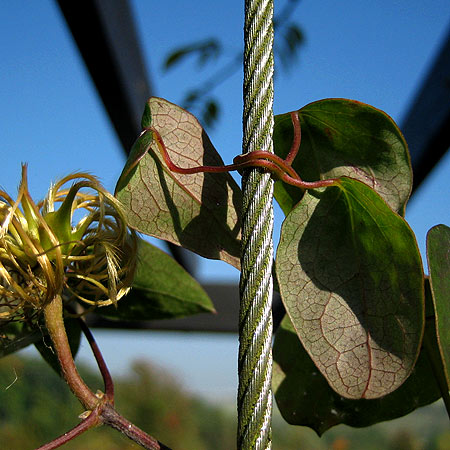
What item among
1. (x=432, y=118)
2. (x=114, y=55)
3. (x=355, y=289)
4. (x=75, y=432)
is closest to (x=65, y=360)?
(x=75, y=432)

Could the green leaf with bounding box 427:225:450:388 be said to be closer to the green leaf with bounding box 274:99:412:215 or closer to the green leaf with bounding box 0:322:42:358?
the green leaf with bounding box 274:99:412:215

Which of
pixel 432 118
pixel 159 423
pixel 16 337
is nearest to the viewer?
pixel 16 337

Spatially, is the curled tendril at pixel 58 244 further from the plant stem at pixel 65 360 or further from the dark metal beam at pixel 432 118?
the dark metal beam at pixel 432 118

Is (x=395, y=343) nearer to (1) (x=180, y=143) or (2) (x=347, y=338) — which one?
(2) (x=347, y=338)

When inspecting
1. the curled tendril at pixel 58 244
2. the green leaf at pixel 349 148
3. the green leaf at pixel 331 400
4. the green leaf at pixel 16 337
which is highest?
the green leaf at pixel 349 148

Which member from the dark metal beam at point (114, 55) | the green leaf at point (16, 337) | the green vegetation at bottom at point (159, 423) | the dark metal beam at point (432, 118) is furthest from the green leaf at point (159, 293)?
the green vegetation at bottom at point (159, 423)

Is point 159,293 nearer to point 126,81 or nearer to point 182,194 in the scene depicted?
point 182,194

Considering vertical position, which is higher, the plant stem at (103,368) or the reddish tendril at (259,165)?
the reddish tendril at (259,165)

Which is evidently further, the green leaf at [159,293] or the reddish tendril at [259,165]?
the green leaf at [159,293]

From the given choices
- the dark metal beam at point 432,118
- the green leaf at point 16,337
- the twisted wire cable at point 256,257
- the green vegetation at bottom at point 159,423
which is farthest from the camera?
the green vegetation at bottom at point 159,423
